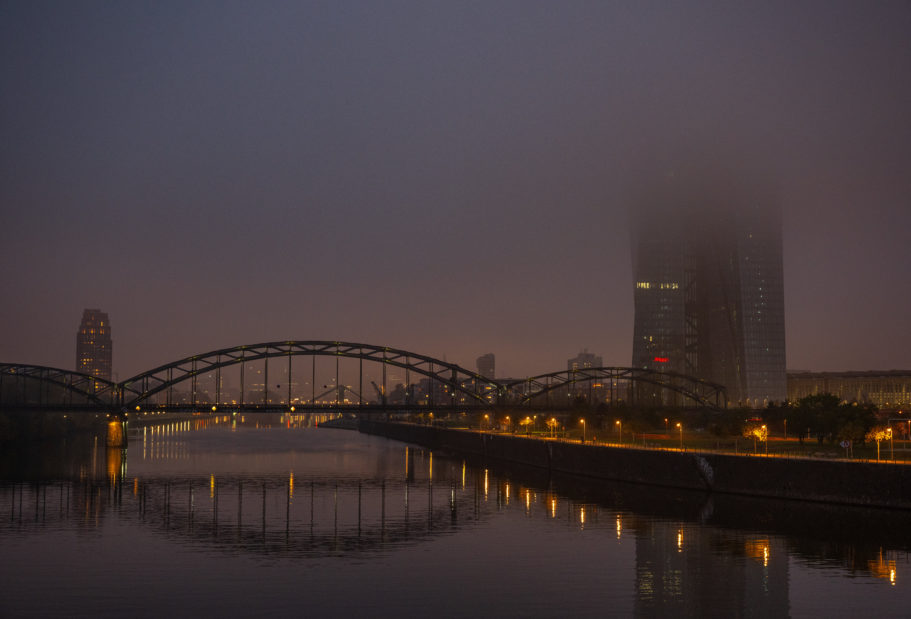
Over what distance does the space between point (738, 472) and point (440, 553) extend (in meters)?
25.3

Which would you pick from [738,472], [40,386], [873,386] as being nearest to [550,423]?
[738,472]

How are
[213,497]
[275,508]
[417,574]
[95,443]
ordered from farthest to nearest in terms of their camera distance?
[95,443]
[213,497]
[275,508]
[417,574]

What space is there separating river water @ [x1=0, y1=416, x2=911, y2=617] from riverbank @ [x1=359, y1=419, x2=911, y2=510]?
45.4 inches

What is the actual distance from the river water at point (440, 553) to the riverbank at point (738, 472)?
115 cm

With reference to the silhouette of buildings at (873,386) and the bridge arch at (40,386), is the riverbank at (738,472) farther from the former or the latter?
the silhouette of buildings at (873,386)

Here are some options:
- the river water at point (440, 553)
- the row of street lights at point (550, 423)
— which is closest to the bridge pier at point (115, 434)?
the row of street lights at point (550, 423)

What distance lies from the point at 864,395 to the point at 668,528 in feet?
507

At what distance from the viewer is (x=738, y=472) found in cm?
6162

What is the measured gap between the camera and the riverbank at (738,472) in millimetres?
51156

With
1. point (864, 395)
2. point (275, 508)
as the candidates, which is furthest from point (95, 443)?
point (864, 395)

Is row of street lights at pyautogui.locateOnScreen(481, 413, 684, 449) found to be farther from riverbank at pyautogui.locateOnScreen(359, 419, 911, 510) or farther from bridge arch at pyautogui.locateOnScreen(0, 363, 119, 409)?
bridge arch at pyautogui.locateOnScreen(0, 363, 119, 409)

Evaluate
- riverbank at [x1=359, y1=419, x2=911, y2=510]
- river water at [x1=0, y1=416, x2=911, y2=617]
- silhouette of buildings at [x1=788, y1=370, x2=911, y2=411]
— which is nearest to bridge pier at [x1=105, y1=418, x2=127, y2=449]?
river water at [x1=0, y1=416, x2=911, y2=617]

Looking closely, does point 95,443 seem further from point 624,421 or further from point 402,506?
point 402,506

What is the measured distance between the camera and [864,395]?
618 ft
